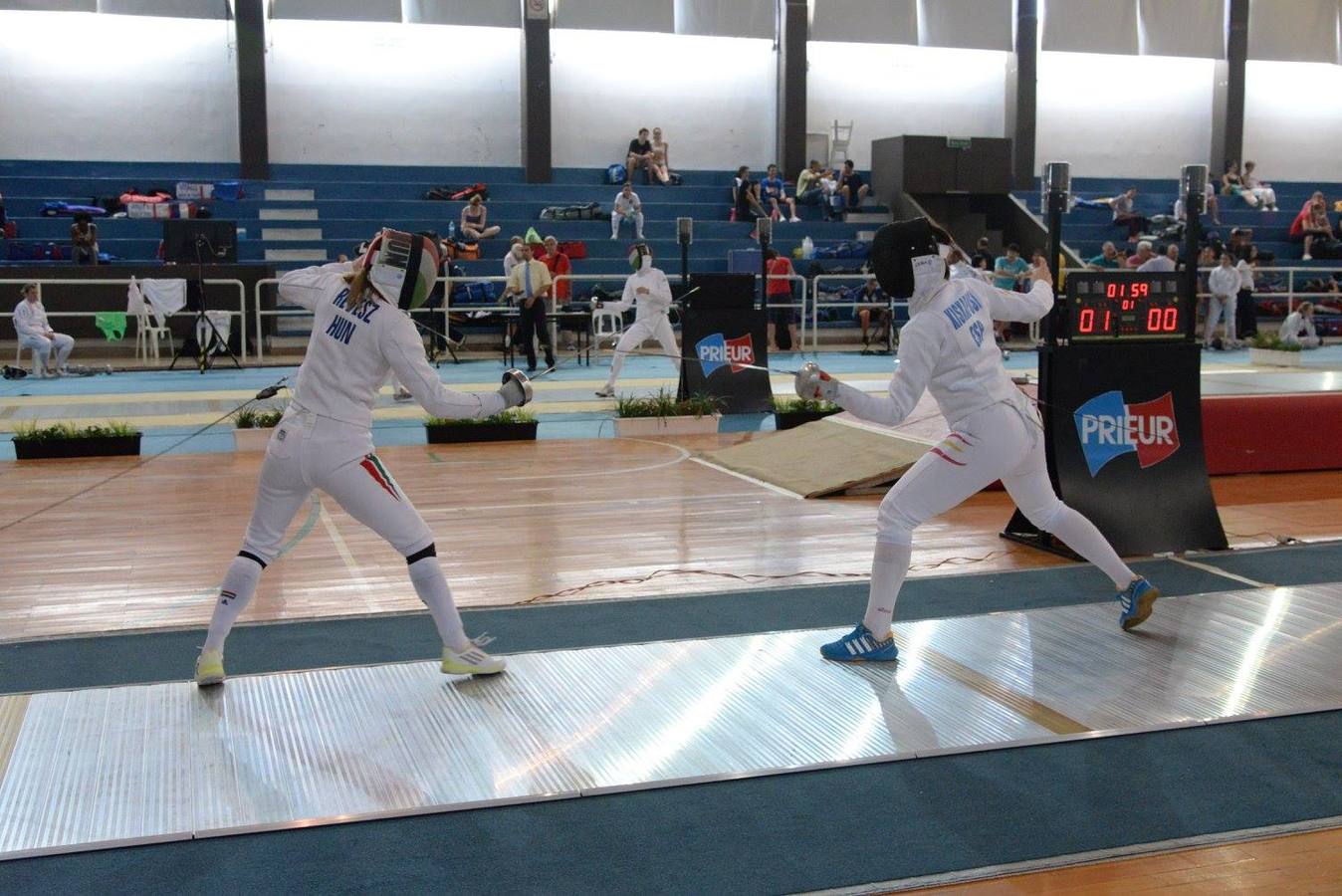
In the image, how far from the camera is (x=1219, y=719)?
3330mm

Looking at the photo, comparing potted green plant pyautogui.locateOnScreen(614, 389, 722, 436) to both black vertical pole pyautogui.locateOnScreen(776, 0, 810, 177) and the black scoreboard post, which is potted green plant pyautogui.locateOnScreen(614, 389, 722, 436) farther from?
black vertical pole pyautogui.locateOnScreen(776, 0, 810, 177)

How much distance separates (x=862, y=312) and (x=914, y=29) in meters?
7.16

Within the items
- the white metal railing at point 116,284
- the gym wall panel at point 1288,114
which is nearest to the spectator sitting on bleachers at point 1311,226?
the gym wall panel at point 1288,114

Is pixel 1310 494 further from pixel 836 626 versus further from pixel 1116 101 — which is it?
pixel 1116 101

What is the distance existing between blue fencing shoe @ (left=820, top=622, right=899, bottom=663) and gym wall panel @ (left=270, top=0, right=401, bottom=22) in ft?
54.8

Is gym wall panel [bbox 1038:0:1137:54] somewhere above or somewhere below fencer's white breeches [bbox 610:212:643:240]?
above

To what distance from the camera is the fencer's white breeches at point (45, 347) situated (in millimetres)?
12438

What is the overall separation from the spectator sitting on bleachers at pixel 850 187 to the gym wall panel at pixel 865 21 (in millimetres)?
2598

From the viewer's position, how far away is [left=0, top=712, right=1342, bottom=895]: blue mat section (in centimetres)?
249

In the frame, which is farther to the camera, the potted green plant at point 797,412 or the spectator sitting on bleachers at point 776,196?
the spectator sitting on bleachers at point 776,196

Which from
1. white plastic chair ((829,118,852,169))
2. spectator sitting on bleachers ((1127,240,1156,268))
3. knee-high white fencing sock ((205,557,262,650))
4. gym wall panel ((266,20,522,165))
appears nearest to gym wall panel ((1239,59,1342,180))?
white plastic chair ((829,118,852,169))

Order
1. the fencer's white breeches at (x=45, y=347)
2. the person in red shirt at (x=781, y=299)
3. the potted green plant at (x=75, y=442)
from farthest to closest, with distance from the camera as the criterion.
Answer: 1. the person in red shirt at (x=781, y=299)
2. the fencer's white breeches at (x=45, y=347)
3. the potted green plant at (x=75, y=442)

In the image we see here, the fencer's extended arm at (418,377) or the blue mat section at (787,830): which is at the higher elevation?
the fencer's extended arm at (418,377)

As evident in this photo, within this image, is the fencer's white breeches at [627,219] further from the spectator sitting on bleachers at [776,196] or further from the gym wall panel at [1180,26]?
the gym wall panel at [1180,26]
